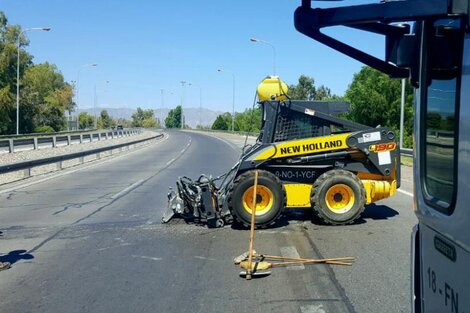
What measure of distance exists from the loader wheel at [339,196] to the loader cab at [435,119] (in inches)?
232

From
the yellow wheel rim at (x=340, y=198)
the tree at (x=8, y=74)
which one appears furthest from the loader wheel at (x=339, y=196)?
the tree at (x=8, y=74)

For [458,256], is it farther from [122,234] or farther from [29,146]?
[29,146]

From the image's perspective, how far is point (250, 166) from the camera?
30.2 feet

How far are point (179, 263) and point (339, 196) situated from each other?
3.44 metres

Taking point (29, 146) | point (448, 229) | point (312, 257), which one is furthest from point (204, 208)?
point (29, 146)

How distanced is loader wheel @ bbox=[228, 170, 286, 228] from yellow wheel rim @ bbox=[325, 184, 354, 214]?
0.81 m

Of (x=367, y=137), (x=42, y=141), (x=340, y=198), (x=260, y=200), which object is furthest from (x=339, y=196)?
(x=42, y=141)

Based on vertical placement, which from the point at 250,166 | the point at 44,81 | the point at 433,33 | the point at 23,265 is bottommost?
the point at 23,265

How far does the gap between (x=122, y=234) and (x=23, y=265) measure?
2.11 metres

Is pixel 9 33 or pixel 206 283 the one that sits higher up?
pixel 9 33

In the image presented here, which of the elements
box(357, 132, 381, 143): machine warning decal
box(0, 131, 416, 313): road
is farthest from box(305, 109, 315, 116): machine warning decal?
box(0, 131, 416, 313): road

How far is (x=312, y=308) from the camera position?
4.99 m

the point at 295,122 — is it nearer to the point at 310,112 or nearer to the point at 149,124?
the point at 310,112

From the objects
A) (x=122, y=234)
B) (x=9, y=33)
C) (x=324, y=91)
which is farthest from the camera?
(x=324, y=91)
